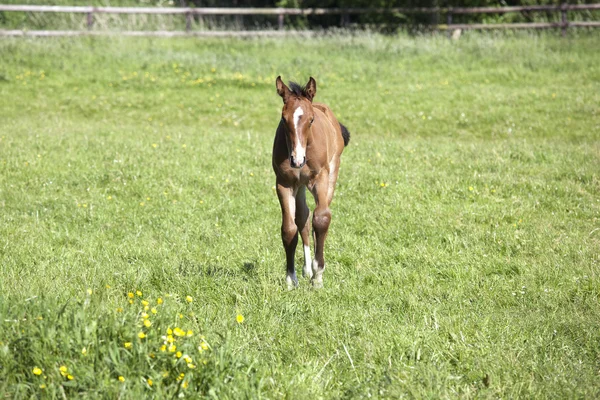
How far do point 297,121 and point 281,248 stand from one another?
7.21 ft

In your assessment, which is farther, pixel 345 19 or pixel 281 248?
pixel 345 19

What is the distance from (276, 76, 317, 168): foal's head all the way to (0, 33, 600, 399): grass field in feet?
4.09

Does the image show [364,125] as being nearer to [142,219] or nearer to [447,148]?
[447,148]

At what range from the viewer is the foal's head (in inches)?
225

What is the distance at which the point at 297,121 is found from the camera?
5.87 metres

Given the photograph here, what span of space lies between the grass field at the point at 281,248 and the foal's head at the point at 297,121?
4.09 ft

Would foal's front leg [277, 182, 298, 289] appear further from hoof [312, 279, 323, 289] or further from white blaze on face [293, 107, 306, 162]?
white blaze on face [293, 107, 306, 162]

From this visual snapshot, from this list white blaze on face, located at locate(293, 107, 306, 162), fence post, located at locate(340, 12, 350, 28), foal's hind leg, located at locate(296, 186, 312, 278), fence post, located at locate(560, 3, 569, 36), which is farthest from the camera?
fence post, located at locate(340, 12, 350, 28)

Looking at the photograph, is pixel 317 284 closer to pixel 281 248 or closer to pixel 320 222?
pixel 320 222

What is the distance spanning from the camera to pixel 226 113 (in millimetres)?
16703

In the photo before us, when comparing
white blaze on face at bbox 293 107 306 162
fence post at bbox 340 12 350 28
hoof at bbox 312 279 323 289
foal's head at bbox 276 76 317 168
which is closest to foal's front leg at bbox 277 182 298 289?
hoof at bbox 312 279 323 289

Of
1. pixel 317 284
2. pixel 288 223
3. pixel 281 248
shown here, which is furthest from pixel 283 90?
pixel 281 248

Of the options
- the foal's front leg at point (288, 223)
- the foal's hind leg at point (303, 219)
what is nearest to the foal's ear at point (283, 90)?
the foal's front leg at point (288, 223)

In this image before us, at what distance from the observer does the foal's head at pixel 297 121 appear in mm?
5727
